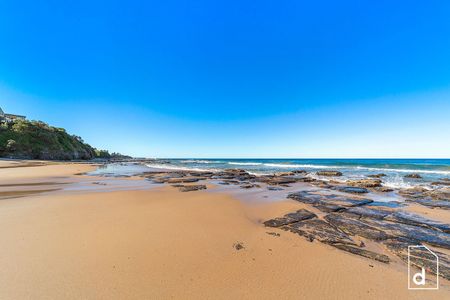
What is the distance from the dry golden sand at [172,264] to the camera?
8.56ft

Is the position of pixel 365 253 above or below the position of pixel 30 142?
below

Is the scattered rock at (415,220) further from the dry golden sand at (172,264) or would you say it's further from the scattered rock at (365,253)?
the dry golden sand at (172,264)

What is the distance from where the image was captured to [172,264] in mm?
3258

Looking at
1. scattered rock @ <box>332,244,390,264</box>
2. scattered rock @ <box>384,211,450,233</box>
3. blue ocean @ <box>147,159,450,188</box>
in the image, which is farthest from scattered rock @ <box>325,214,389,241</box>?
blue ocean @ <box>147,159,450,188</box>

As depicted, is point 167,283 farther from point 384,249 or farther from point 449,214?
point 449,214

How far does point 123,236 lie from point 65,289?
177cm

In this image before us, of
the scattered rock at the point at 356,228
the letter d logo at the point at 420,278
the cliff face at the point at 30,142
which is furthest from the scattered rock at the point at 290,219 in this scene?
the cliff face at the point at 30,142

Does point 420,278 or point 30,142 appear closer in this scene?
point 420,278

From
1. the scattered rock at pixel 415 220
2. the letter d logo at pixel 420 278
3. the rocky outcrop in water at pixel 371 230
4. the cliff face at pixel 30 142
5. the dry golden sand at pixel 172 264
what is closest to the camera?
the dry golden sand at pixel 172 264

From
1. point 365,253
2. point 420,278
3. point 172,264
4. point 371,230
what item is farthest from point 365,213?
point 172,264

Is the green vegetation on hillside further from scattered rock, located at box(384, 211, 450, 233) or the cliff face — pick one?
scattered rock, located at box(384, 211, 450, 233)

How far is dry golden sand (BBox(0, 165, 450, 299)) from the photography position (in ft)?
8.56

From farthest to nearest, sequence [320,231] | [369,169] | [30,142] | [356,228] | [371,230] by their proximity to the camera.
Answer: [30,142], [369,169], [356,228], [371,230], [320,231]

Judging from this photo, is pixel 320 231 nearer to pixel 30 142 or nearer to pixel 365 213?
pixel 365 213
